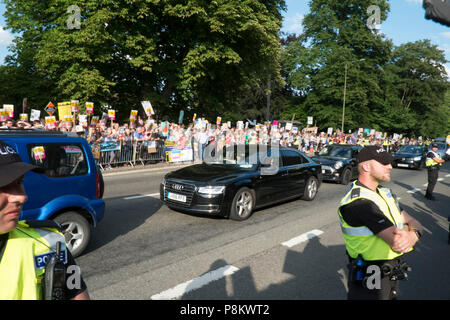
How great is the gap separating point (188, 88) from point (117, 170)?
391 inches

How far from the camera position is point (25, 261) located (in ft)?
4.75

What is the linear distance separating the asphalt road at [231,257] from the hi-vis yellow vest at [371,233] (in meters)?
1.59

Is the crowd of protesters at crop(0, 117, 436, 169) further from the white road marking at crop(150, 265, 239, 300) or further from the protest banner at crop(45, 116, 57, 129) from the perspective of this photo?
the white road marking at crop(150, 265, 239, 300)

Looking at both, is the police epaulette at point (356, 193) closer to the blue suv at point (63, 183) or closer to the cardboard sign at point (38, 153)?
the blue suv at point (63, 183)

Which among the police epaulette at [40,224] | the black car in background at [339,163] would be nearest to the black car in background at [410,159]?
the black car in background at [339,163]

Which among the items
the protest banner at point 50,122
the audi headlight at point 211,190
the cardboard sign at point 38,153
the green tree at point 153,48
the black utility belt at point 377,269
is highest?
the green tree at point 153,48

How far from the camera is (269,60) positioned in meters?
24.8

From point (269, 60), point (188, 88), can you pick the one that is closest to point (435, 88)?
point (269, 60)

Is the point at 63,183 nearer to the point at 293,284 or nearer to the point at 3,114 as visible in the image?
the point at 293,284

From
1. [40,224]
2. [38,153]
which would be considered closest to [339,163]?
[38,153]

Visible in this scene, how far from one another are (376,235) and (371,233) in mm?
50

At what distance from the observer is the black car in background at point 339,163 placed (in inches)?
511

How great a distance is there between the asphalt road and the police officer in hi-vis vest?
2.40 meters

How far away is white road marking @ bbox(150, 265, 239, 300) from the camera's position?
12.3ft
